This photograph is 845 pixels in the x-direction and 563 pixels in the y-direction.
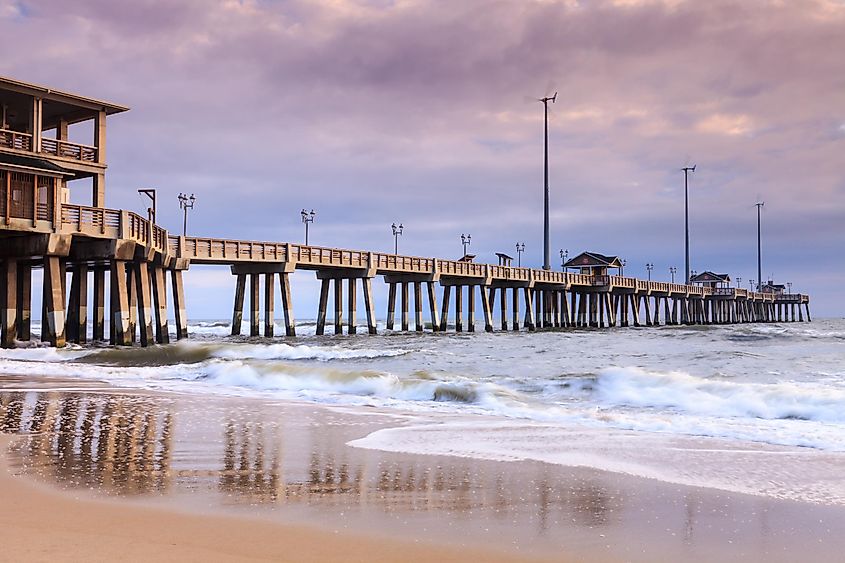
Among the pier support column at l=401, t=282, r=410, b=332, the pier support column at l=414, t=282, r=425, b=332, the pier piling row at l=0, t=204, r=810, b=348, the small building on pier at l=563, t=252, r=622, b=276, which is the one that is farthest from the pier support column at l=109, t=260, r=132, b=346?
the small building on pier at l=563, t=252, r=622, b=276

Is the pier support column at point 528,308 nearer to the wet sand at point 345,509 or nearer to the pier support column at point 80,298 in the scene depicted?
the pier support column at point 80,298

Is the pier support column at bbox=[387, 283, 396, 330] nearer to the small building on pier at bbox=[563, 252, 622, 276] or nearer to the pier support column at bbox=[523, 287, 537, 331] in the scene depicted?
the pier support column at bbox=[523, 287, 537, 331]

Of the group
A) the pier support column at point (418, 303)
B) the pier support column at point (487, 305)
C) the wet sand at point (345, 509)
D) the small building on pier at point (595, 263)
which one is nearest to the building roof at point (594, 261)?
the small building on pier at point (595, 263)

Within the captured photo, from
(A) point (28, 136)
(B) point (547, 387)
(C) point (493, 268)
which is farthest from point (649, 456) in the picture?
(C) point (493, 268)

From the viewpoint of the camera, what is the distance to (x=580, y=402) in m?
12.2

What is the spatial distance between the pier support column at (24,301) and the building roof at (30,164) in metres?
4.21

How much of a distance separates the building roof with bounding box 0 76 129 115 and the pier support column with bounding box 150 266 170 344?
6.65 meters

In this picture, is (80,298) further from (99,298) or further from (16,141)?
(16,141)

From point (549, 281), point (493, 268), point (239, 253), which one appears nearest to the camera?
point (239, 253)

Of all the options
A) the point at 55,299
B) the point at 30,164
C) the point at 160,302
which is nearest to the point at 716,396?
the point at 55,299

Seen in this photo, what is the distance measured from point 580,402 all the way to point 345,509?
8.00 meters

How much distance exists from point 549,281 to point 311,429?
51.6 meters

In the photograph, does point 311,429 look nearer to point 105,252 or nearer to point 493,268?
point 105,252

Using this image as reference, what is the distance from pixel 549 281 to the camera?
5888 cm
